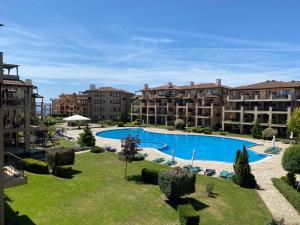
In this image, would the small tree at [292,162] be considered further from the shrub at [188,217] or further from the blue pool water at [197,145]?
the blue pool water at [197,145]

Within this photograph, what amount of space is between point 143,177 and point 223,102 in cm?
5120

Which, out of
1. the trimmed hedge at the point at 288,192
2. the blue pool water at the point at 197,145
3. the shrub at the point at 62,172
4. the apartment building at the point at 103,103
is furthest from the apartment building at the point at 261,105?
the shrub at the point at 62,172

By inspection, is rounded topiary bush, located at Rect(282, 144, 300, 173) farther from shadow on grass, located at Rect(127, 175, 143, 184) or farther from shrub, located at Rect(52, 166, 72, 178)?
shrub, located at Rect(52, 166, 72, 178)

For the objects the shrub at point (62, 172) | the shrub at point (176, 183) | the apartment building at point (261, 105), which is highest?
the apartment building at point (261, 105)

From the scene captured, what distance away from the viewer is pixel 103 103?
9581cm

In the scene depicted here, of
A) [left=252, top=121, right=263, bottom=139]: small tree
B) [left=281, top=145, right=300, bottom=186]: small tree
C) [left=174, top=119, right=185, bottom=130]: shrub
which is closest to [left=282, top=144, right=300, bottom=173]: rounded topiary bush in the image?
[left=281, top=145, right=300, bottom=186]: small tree

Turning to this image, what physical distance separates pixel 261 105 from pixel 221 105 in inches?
447

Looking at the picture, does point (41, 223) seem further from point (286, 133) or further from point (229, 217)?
point (286, 133)

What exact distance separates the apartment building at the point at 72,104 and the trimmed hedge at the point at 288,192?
81.7m

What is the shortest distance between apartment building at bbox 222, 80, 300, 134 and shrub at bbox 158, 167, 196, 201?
1753 inches

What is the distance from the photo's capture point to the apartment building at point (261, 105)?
58.1 meters

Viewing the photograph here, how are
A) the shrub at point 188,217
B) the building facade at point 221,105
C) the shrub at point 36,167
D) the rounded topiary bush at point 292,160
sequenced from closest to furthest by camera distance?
1. the shrub at point 188,217
2. the rounded topiary bush at point 292,160
3. the shrub at point 36,167
4. the building facade at point 221,105

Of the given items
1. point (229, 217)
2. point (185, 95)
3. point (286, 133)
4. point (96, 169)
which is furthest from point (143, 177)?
point (185, 95)

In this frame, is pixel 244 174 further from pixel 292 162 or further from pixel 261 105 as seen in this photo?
pixel 261 105
